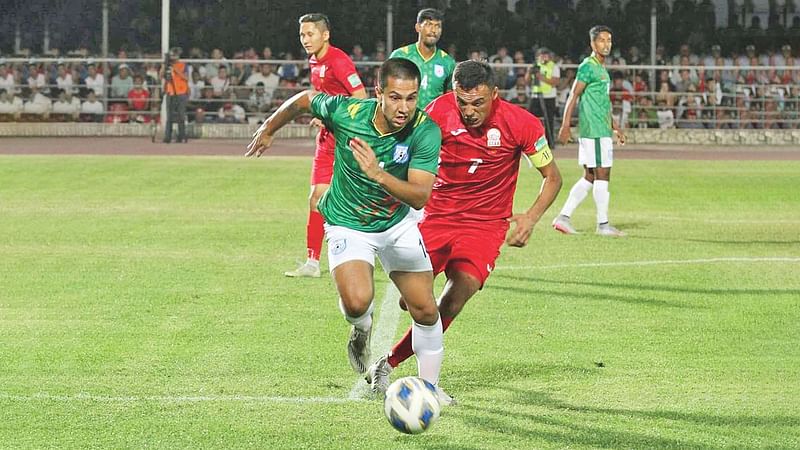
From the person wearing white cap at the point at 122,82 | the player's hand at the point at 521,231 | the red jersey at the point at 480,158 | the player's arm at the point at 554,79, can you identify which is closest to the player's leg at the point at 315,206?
the red jersey at the point at 480,158

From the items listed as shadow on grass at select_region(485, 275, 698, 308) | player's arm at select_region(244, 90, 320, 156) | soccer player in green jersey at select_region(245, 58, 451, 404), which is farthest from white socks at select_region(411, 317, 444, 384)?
shadow on grass at select_region(485, 275, 698, 308)

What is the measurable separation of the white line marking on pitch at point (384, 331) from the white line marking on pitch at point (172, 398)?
227 mm

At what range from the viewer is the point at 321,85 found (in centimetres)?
1187

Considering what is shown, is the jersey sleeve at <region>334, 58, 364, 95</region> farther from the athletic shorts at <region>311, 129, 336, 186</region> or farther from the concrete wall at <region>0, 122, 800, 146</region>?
the concrete wall at <region>0, 122, 800, 146</region>

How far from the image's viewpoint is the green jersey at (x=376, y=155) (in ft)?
22.2

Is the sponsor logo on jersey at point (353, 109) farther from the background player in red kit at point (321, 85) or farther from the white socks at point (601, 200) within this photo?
the white socks at point (601, 200)

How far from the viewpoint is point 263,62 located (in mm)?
32500

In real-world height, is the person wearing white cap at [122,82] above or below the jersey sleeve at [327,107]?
above

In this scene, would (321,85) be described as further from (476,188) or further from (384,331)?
(476,188)

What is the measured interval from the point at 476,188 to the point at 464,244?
0.43 meters

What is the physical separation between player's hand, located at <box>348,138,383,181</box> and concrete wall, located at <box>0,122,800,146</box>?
26.3 meters

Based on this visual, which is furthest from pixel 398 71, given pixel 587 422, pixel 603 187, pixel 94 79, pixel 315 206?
pixel 94 79

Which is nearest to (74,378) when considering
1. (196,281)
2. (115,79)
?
(196,281)

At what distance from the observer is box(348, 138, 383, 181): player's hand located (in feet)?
21.0
